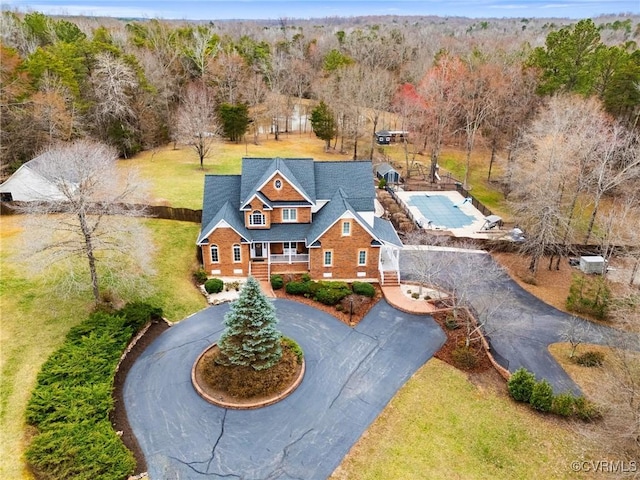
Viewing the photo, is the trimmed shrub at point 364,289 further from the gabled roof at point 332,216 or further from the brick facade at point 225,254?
the brick facade at point 225,254

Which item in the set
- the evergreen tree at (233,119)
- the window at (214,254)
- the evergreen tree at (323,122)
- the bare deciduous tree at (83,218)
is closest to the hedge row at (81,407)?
the bare deciduous tree at (83,218)

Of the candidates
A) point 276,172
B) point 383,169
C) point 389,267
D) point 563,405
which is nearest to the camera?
point 563,405

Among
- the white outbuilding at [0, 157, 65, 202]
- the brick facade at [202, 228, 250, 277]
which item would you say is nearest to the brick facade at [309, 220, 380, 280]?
the brick facade at [202, 228, 250, 277]

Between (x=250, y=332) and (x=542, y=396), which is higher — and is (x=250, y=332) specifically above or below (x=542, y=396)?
above

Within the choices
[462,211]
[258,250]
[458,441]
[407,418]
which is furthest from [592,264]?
[258,250]

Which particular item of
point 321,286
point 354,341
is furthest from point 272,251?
point 354,341

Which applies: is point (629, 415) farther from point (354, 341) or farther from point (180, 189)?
point (180, 189)

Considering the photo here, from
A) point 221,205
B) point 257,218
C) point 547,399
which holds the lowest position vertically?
point 547,399

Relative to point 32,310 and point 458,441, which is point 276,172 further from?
point 458,441
